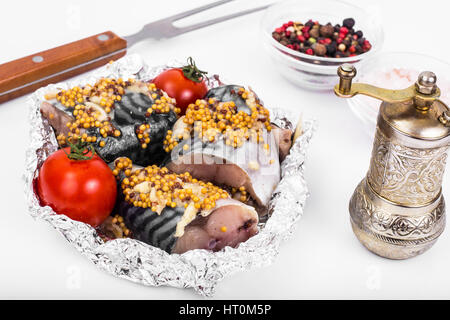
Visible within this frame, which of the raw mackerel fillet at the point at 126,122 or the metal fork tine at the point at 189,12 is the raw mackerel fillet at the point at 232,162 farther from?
the metal fork tine at the point at 189,12

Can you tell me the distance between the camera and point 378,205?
143 cm

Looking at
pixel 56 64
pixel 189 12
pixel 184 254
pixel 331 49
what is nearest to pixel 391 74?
pixel 331 49

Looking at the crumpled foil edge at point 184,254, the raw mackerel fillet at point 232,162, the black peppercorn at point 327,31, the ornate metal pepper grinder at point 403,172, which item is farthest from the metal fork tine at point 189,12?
the ornate metal pepper grinder at point 403,172

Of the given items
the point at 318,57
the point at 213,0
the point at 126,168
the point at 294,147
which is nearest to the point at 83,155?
the point at 126,168

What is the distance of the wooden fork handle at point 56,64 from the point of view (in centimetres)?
199

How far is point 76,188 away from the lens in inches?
55.3

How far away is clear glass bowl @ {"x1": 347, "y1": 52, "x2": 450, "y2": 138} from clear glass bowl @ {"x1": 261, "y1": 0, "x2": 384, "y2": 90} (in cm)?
5

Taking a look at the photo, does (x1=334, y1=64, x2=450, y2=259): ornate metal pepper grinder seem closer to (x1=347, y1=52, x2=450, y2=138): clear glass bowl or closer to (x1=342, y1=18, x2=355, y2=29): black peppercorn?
(x1=347, y1=52, x2=450, y2=138): clear glass bowl

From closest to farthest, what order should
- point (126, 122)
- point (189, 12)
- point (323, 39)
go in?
point (126, 122) → point (323, 39) → point (189, 12)

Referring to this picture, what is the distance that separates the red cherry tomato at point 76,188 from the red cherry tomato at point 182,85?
43 cm

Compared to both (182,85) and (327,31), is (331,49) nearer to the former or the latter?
(327,31)

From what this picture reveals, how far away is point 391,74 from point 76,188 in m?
1.21

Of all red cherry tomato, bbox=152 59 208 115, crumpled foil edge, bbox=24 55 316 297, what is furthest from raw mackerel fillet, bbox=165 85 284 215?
red cherry tomato, bbox=152 59 208 115

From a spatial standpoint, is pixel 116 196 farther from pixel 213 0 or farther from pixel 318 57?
pixel 213 0
